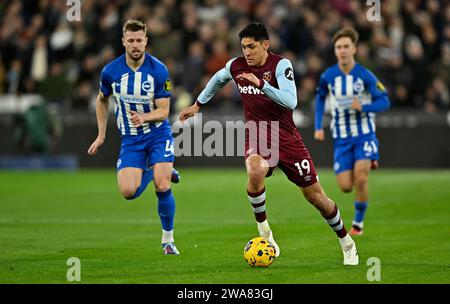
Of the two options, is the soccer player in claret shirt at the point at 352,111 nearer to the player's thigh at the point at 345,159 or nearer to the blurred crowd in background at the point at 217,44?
the player's thigh at the point at 345,159

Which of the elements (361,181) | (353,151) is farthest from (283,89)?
(353,151)

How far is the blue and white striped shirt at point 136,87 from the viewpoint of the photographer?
36.0ft

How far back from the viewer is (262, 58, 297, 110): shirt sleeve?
9469mm

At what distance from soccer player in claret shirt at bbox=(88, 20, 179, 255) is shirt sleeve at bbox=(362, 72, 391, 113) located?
10.8ft

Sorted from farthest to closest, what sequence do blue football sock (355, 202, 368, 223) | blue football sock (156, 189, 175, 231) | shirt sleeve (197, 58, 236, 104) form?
1. blue football sock (355, 202, 368, 223)
2. blue football sock (156, 189, 175, 231)
3. shirt sleeve (197, 58, 236, 104)

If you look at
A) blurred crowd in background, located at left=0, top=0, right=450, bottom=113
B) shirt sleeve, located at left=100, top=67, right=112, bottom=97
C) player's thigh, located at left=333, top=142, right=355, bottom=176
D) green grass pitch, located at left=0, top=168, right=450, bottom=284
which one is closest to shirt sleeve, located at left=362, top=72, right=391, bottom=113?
player's thigh, located at left=333, top=142, right=355, bottom=176

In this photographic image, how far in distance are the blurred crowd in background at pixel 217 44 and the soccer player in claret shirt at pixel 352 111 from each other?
9597 mm

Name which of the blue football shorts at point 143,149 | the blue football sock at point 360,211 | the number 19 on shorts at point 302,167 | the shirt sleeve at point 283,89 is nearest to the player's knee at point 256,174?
the number 19 on shorts at point 302,167

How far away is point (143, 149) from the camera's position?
437 inches

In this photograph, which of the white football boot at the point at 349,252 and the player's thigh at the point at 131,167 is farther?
the player's thigh at the point at 131,167

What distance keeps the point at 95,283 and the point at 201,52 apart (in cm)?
1644

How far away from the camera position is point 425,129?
2288 cm

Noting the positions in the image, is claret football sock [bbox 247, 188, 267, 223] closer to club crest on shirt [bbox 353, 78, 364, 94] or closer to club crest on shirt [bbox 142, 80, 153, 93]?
club crest on shirt [bbox 142, 80, 153, 93]
